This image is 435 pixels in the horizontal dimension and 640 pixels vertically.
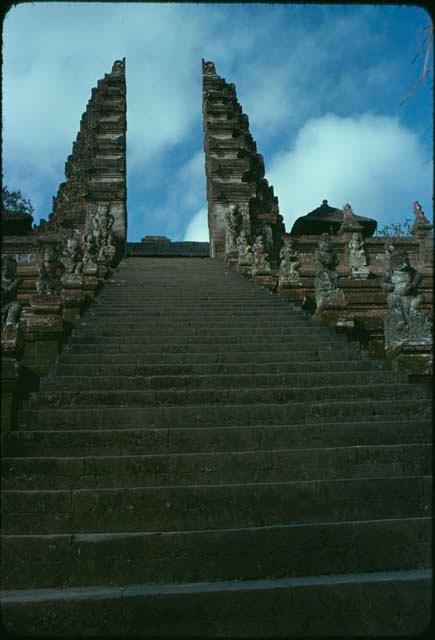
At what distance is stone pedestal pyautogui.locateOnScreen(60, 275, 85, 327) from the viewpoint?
421 inches

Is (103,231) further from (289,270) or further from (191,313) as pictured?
(191,313)

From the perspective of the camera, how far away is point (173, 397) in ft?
22.9

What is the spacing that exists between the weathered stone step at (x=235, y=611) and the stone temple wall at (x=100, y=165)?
19.2 meters

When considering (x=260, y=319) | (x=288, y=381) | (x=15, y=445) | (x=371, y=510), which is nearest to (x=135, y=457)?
(x=15, y=445)

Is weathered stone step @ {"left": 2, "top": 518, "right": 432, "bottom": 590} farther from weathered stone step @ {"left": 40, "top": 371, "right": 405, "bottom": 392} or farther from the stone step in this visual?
weathered stone step @ {"left": 40, "top": 371, "right": 405, "bottom": 392}

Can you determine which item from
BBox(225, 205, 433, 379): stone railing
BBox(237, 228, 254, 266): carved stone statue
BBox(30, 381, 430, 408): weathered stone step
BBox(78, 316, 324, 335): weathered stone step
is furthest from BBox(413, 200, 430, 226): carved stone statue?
BBox(30, 381, 430, 408): weathered stone step

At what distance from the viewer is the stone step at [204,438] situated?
5906 millimetres

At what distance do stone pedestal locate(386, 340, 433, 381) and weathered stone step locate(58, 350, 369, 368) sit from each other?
35.1 inches

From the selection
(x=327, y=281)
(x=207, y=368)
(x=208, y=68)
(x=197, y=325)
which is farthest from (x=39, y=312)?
(x=208, y=68)

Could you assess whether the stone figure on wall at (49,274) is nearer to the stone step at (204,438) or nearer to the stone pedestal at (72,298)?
the stone pedestal at (72,298)

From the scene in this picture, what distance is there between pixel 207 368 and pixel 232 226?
13.6m

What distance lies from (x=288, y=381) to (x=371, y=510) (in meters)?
2.64

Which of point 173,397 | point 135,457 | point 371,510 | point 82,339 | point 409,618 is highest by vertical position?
point 82,339

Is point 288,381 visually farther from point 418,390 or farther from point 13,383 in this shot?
point 13,383
